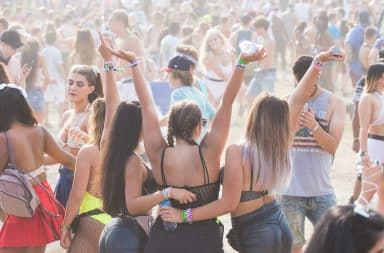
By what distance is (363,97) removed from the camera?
865 cm

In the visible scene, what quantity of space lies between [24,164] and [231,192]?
1.65 metres

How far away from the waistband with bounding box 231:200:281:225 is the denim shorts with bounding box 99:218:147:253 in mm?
551

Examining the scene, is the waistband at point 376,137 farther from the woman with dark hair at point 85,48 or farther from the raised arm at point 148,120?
the woman with dark hair at point 85,48

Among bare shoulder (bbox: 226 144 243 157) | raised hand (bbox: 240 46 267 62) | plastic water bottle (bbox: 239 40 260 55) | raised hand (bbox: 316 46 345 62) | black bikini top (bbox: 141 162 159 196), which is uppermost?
plastic water bottle (bbox: 239 40 260 55)

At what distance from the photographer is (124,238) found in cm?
559

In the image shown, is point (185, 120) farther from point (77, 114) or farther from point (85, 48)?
point (85, 48)

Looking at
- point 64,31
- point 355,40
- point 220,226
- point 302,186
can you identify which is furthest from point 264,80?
point 220,226

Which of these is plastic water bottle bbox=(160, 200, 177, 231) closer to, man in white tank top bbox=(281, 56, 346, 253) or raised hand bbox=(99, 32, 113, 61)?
raised hand bbox=(99, 32, 113, 61)

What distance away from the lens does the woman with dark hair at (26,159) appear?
630 centimetres

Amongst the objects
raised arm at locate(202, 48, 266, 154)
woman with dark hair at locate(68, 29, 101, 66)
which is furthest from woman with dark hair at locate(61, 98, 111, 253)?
woman with dark hair at locate(68, 29, 101, 66)

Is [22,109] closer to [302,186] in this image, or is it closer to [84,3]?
[302,186]

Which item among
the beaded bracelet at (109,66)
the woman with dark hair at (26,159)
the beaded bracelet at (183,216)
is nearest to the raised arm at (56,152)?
the woman with dark hair at (26,159)

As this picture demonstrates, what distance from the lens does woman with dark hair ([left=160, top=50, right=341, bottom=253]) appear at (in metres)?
5.45

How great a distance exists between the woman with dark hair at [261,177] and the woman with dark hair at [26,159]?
4.26ft
